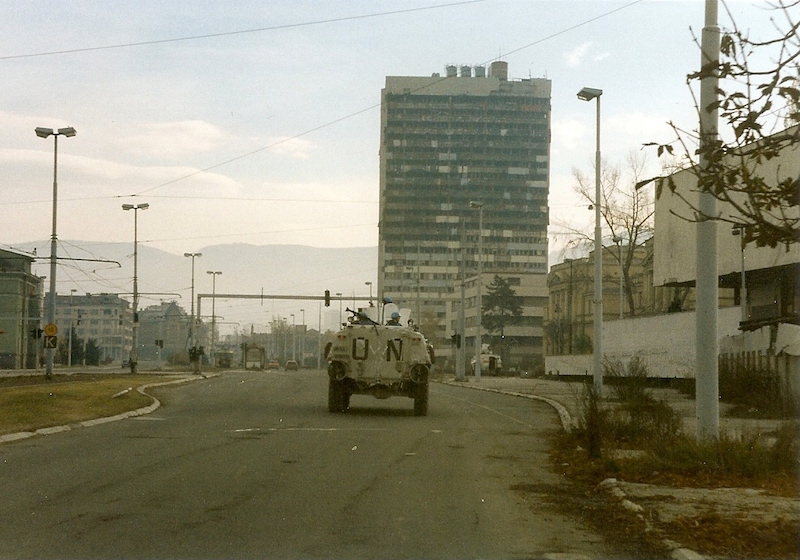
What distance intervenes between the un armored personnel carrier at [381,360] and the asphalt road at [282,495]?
4.26 m

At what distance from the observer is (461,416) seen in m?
24.2

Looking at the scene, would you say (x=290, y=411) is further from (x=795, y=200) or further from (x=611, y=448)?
(x=795, y=200)

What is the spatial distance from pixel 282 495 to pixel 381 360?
44.3ft

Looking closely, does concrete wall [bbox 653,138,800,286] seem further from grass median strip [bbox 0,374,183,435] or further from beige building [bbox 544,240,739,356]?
beige building [bbox 544,240,739,356]

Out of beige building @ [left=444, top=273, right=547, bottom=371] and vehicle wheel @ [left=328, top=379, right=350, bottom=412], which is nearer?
vehicle wheel @ [left=328, top=379, right=350, bottom=412]

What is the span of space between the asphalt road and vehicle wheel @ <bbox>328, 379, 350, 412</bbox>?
15.3ft

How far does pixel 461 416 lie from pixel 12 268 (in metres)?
91.1

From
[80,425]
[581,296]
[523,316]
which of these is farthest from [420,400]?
[523,316]

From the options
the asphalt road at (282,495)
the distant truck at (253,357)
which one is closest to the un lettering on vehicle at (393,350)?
the asphalt road at (282,495)

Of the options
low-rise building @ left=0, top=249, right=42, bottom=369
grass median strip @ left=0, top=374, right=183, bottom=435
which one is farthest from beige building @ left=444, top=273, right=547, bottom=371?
grass median strip @ left=0, top=374, right=183, bottom=435

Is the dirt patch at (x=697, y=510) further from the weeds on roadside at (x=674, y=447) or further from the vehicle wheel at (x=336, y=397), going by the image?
the vehicle wheel at (x=336, y=397)

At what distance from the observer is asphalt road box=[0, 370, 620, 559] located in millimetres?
7496

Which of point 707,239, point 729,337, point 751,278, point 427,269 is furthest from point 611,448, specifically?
point 427,269

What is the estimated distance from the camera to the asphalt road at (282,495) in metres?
7.50
